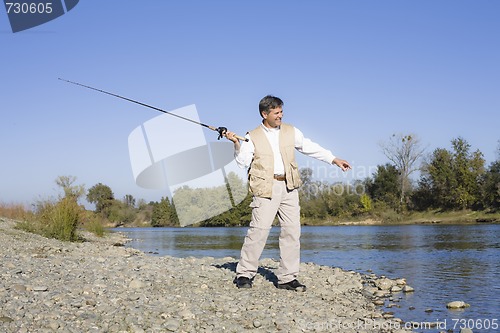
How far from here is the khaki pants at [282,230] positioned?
562 cm

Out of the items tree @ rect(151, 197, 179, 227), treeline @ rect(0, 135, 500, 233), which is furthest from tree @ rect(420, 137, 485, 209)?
tree @ rect(151, 197, 179, 227)

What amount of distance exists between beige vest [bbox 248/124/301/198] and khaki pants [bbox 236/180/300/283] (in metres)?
0.10

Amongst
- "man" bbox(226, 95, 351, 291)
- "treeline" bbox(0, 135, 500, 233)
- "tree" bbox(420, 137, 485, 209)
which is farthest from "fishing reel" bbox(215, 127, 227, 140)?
"tree" bbox(420, 137, 485, 209)

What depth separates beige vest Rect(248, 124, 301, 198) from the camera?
5.59 m

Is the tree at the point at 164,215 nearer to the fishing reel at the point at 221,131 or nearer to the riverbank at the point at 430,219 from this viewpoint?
the riverbank at the point at 430,219

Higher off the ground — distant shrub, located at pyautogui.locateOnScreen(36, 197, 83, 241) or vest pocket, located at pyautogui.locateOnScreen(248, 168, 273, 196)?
vest pocket, located at pyautogui.locateOnScreen(248, 168, 273, 196)

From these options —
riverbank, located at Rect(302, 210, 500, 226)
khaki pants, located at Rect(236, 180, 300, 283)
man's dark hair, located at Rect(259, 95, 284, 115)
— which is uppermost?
man's dark hair, located at Rect(259, 95, 284, 115)

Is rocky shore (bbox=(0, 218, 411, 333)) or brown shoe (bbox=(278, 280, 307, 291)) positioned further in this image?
brown shoe (bbox=(278, 280, 307, 291))

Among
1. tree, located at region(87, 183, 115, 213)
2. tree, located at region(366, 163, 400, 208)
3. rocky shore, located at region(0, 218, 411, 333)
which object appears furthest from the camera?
tree, located at region(87, 183, 115, 213)

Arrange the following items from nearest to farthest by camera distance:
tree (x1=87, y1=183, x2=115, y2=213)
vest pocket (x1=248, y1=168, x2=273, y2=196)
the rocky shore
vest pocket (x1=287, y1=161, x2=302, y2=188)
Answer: the rocky shore < vest pocket (x1=248, y1=168, x2=273, y2=196) < vest pocket (x1=287, y1=161, x2=302, y2=188) < tree (x1=87, y1=183, x2=115, y2=213)

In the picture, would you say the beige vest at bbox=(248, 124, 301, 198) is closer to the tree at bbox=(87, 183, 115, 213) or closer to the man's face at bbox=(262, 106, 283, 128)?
the man's face at bbox=(262, 106, 283, 128)

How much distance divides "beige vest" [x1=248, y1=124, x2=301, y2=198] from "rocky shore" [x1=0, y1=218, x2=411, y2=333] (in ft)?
3.83

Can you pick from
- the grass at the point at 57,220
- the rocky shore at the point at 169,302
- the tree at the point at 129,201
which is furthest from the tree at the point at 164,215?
the rocky shore at the point at 169,302

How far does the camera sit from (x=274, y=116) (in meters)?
5.67
